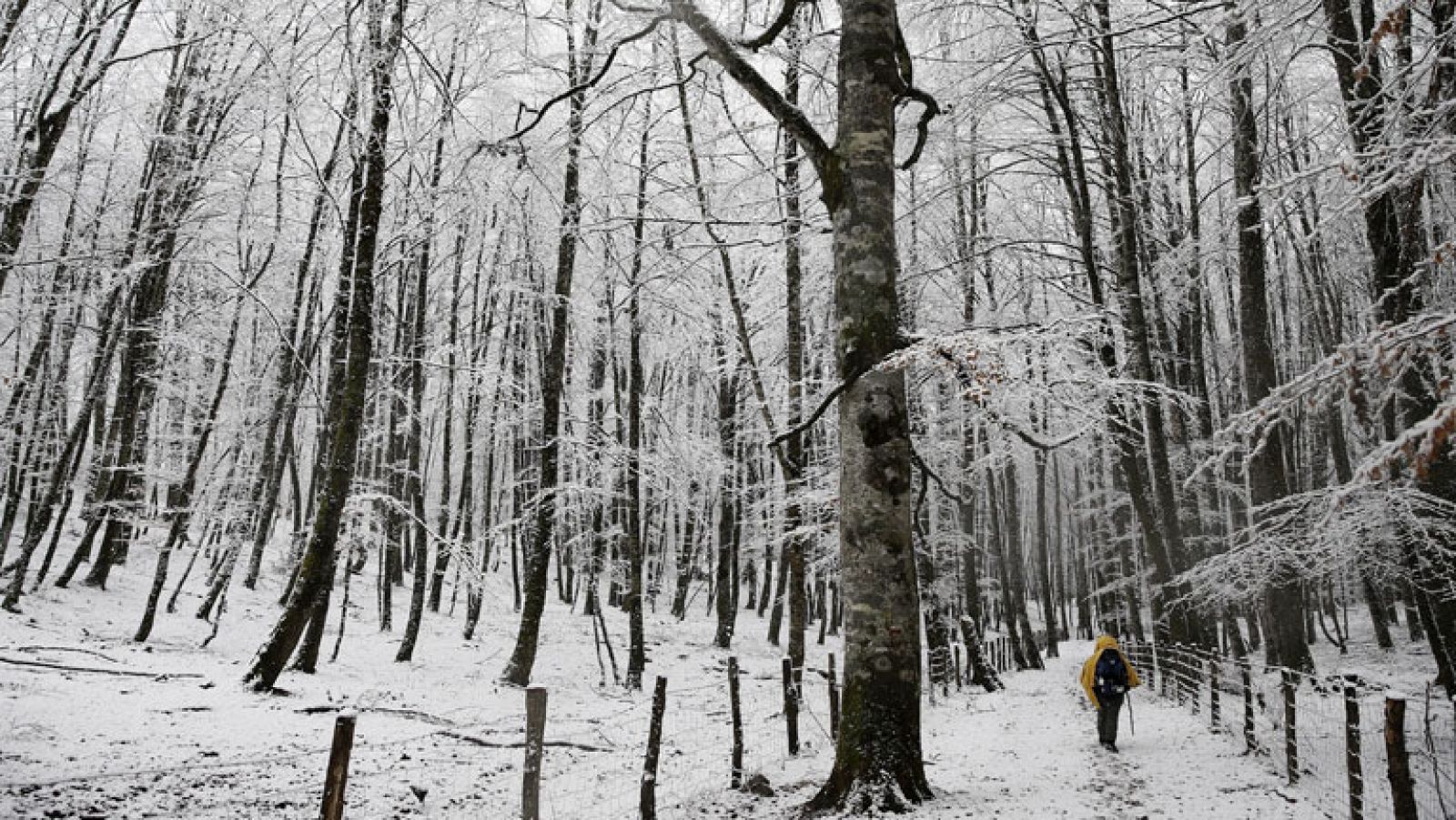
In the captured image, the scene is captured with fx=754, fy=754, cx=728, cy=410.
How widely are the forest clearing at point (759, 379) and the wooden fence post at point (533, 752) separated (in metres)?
0.03

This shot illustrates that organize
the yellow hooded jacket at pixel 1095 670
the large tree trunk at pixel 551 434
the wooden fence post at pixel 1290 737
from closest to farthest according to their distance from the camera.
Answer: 1. the wooden fence post at pixel 1290 737
2. the yellow hooded jacket at pixel 1095 670
3. the large tree trunk at pixel 551 434

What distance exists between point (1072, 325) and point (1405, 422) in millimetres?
4935

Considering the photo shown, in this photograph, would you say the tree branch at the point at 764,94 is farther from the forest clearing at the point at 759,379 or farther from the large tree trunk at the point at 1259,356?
the large tree trunk at the point at 1259,356

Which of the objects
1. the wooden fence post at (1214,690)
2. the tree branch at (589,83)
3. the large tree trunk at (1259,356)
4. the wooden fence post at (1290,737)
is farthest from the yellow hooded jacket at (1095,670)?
the tree branch at (589,83)

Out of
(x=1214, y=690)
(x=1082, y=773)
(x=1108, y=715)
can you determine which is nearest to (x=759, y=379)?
(x=1108, y=715)

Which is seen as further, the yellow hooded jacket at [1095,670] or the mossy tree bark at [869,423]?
the yellow hooded jacket at [1095,670]

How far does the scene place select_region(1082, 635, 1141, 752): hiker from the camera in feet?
29.9

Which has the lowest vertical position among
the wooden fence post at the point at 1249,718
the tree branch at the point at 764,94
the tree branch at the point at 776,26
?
the wooden fence post at the point at 1249,718

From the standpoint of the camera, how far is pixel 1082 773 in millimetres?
7523

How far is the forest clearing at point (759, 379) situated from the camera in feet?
18.4

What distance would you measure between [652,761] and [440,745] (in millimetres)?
3915

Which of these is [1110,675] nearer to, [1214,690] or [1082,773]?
[1214,690]

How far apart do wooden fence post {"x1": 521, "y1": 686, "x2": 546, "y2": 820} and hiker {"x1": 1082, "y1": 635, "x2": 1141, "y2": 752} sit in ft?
22.4

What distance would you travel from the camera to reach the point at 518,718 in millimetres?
11469
